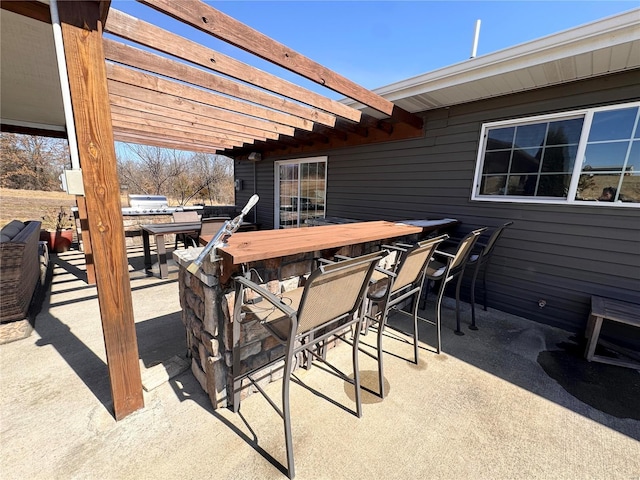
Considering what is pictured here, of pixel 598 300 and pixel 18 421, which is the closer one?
pixel 18 421

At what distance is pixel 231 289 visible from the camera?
153cm

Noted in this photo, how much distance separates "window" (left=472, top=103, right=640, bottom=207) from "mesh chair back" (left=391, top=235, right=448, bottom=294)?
6.83ft

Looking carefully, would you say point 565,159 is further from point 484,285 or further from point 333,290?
point 333,290

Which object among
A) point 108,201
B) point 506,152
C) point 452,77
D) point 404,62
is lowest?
point 108,201

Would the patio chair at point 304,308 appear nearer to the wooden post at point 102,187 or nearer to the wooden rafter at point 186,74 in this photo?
the wooden post at point 102,187

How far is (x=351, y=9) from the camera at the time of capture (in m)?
3.09

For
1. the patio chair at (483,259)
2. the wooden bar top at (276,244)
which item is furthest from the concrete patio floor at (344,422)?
the wooden bar top at (276,244)

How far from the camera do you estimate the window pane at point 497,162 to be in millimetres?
3193

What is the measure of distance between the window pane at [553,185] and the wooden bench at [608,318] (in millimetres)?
1223

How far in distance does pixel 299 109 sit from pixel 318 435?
10.8 feet

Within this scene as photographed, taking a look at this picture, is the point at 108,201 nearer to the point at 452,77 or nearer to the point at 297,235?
the point at 297,235

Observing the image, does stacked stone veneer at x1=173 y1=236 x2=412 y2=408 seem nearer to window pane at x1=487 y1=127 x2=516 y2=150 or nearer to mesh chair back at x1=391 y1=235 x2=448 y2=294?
mesh chair back at x1=391 y1=235 x2=448 y2=294

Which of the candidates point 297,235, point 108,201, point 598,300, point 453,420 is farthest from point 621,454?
point 108,201

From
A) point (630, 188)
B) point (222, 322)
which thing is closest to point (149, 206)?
point (222, 322)
